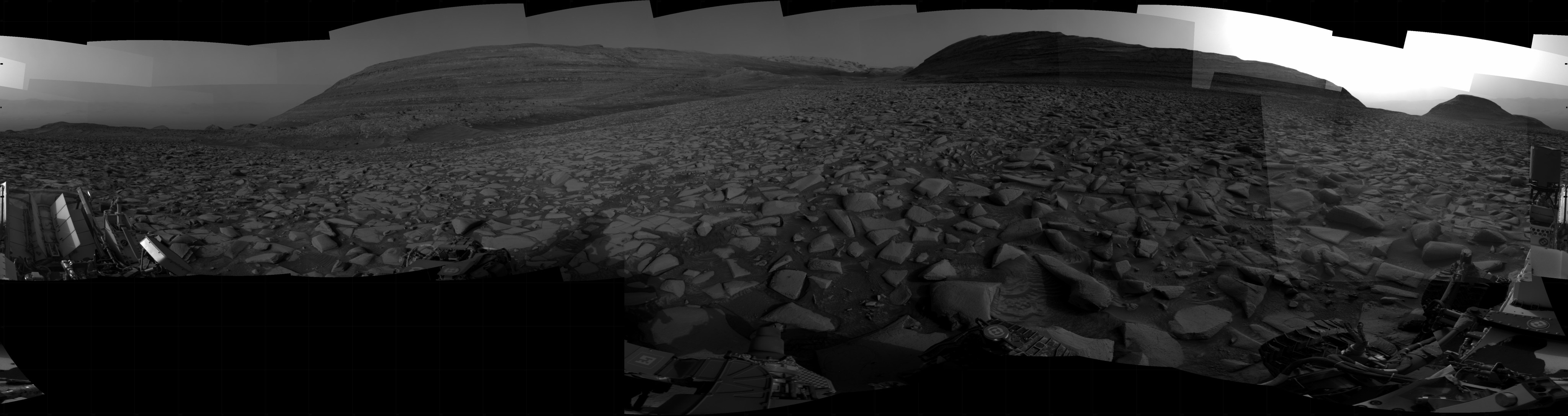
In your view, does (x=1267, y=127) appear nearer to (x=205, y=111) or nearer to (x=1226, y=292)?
(x=1226, y=292)

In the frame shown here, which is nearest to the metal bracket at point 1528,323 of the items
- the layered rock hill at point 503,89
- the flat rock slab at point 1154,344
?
the flat rock slab at point 1154,344

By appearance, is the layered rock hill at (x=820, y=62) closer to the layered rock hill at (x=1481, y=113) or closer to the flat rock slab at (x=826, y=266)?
the flat rock slab at (x=826, y=266)

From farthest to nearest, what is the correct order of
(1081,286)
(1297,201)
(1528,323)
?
(1297,201)
(1081,286)
(1528,323)

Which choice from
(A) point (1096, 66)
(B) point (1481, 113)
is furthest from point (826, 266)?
(B) point (1481, 113)

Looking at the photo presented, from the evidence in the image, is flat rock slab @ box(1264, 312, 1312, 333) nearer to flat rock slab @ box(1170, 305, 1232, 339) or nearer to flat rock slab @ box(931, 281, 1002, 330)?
flat rock slab @ box(1170, 305, 1232, 339)

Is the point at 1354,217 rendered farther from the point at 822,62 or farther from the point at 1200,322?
the point at 822,62

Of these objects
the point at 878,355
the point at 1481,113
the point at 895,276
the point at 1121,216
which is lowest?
the point at 878,355
